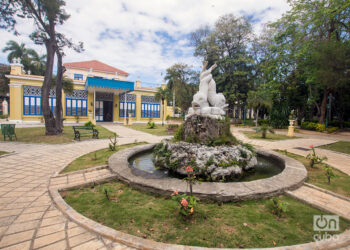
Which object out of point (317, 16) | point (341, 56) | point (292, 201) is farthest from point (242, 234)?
point (317, 16)

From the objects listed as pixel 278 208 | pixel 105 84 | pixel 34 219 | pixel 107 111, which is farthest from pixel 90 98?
pixel 278 208

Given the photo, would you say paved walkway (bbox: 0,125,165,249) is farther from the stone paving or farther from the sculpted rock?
the sculpted rock

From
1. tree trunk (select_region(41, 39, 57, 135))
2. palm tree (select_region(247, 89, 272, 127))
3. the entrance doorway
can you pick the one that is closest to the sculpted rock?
tree trunk (select_region(41, 39, 57, 135))

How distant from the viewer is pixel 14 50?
957 inches

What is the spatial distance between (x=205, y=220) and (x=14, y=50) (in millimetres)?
34658

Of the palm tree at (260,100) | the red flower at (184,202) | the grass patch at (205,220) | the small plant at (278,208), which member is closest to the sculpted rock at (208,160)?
the grass patch at (205,220)

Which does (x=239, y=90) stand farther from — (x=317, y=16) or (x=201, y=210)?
(x=201, y=210)

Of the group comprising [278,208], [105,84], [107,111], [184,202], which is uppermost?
[105,84]

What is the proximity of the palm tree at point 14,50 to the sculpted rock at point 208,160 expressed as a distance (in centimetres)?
3193

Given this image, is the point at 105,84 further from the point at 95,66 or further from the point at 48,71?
the point at 95,66

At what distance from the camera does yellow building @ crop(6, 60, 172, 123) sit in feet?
57.0

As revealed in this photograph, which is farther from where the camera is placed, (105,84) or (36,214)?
(105,84)

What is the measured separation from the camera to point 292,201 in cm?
287
